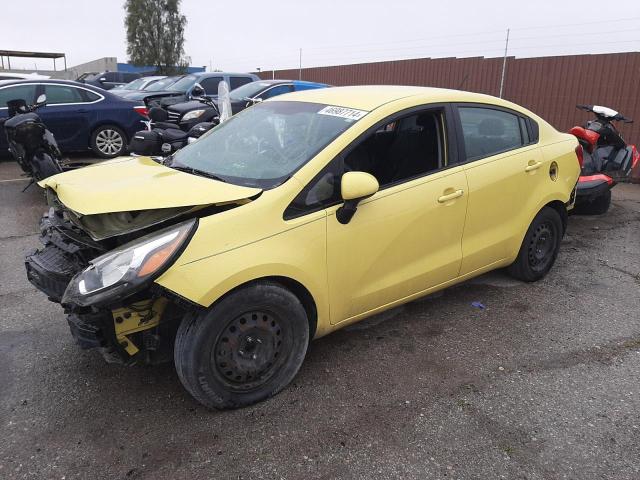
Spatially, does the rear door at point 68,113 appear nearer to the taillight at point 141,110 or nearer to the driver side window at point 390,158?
the taillight at point 141,110

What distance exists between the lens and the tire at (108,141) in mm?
9680

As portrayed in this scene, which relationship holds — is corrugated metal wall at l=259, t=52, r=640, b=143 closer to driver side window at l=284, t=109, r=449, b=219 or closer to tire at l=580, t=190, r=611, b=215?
tire at l=580, t=190, r=611, b=215

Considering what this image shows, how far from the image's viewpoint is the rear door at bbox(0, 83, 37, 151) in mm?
8914

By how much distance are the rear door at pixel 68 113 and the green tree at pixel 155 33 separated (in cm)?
3006

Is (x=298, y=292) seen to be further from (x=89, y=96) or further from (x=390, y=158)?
(x=89, y=96)

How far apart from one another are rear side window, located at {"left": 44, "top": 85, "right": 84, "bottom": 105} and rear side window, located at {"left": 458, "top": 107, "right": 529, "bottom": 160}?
798 centimetres

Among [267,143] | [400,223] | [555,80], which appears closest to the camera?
[400,223]

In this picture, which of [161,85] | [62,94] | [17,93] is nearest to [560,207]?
[62,94]

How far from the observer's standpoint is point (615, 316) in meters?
3.99

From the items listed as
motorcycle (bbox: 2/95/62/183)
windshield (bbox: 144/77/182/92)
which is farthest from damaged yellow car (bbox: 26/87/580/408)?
windshield (bbox: 144/77/182/92)

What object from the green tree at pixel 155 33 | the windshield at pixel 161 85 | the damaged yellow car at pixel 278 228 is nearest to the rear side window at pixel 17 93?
the windshield at pixel 161 85

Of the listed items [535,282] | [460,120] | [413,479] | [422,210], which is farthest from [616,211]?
[413,479]

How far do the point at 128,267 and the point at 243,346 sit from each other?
2.34 ft

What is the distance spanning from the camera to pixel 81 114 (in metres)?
9.44
